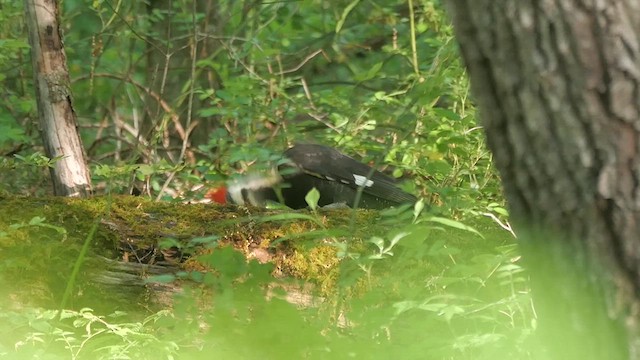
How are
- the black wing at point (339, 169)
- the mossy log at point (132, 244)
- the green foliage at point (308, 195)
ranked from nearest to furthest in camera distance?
1. the green foliage at point (308, 195)
2. the mossy log at point (132, 244)
3. the black wing at point (339, 169)

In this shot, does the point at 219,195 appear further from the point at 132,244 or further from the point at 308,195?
the point at 308,195

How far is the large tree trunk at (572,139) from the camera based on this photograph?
191 centimetres

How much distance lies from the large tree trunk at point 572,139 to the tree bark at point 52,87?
294cm

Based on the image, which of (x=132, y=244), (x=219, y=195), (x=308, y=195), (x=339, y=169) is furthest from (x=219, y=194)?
(x=308, y=195)

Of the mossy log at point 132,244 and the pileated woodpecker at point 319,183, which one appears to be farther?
the pileated woodpecker at point 319,183

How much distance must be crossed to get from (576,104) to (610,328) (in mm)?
494

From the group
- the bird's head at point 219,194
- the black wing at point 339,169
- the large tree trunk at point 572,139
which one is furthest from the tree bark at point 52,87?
the large tree trunk at point 572,139

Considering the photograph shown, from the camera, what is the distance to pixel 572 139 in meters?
1.96

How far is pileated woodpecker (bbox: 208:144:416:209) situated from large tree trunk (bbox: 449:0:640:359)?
10.8ft

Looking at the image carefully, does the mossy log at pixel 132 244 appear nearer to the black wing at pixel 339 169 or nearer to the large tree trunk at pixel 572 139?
the black wing at pixel 339 169

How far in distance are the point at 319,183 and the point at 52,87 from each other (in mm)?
1687

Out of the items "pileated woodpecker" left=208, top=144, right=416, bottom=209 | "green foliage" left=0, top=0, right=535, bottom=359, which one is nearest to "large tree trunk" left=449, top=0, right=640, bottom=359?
"green foliage" left=0, top=0, right=535, bottom=359

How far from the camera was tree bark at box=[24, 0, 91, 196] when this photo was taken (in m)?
4.54

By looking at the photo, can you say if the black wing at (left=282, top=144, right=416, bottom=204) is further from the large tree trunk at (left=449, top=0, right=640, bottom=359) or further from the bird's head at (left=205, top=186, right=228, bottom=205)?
the large tree trunk at (left=449, top=0, right=640, bottom=359)
